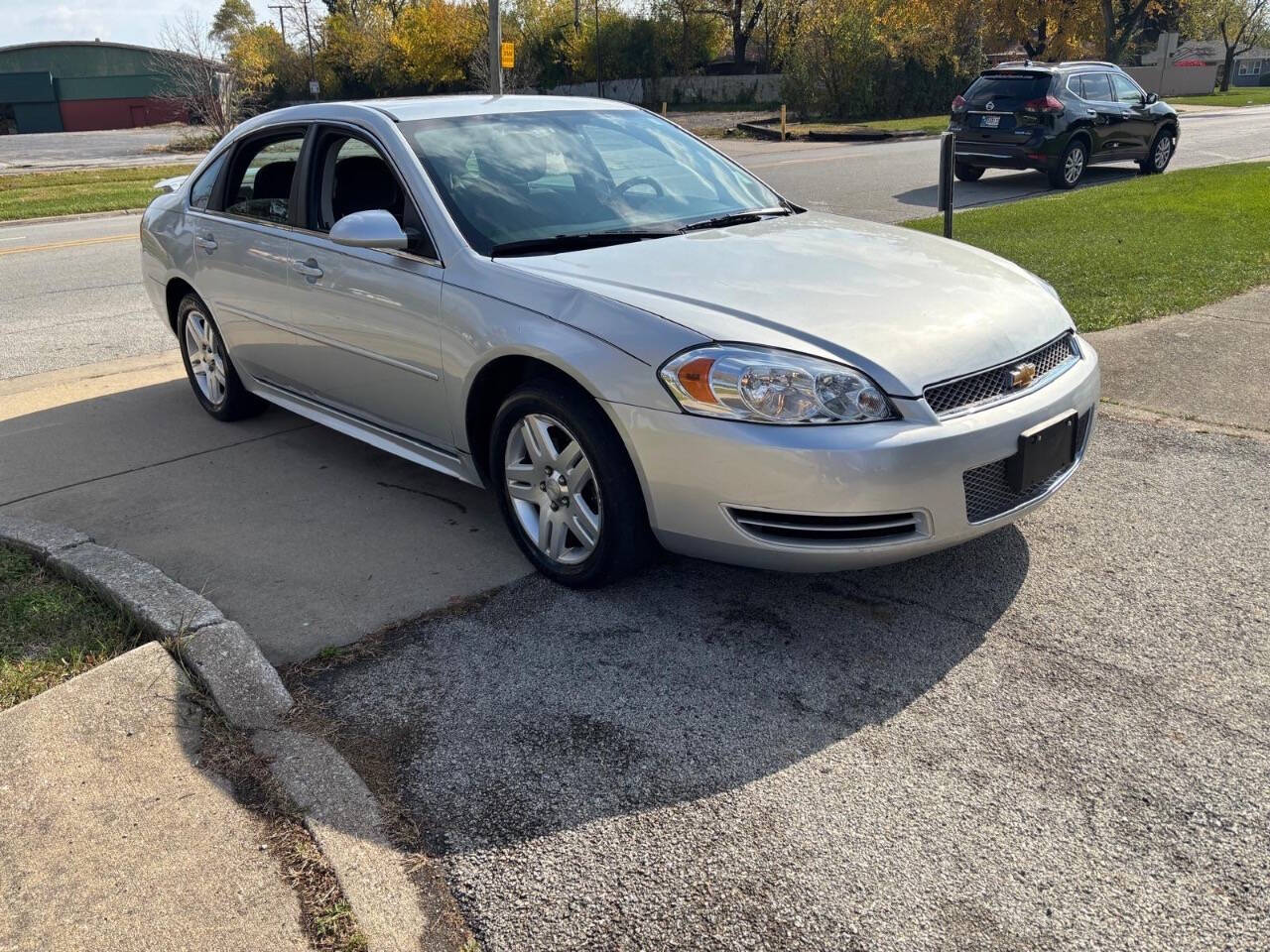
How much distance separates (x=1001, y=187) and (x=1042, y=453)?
13.8 m

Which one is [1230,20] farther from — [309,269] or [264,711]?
[264,711]

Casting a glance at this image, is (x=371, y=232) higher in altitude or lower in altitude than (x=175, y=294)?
higher

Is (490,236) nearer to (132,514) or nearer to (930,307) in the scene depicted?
(930,307)

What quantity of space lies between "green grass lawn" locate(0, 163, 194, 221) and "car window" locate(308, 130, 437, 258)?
484 inches

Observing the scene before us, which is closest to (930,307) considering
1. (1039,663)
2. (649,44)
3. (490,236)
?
(1039,663)

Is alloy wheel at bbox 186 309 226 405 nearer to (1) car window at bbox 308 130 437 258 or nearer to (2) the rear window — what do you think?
(1) car window at bbox 308 130 437 258

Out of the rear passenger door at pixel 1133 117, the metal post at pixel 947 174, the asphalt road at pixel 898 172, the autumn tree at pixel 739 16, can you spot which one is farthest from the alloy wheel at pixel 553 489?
the autumn tree at pixel 739 16

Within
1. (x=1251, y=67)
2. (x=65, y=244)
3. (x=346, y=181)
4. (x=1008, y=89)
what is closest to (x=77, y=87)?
(x=65, y=244)

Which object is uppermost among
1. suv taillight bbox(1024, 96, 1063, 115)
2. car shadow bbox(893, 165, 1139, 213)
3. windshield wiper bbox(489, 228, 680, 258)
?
suv taillight bbox(1024, 96, 1063, 115)

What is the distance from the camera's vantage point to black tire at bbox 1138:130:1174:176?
16953mm

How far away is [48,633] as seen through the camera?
12.2 feet

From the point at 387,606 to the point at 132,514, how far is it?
164 cm

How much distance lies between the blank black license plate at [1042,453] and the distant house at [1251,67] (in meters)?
85.4

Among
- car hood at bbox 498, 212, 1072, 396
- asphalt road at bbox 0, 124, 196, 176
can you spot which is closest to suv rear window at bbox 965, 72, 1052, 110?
car hood at bbox 498, 212, 1072, 396
